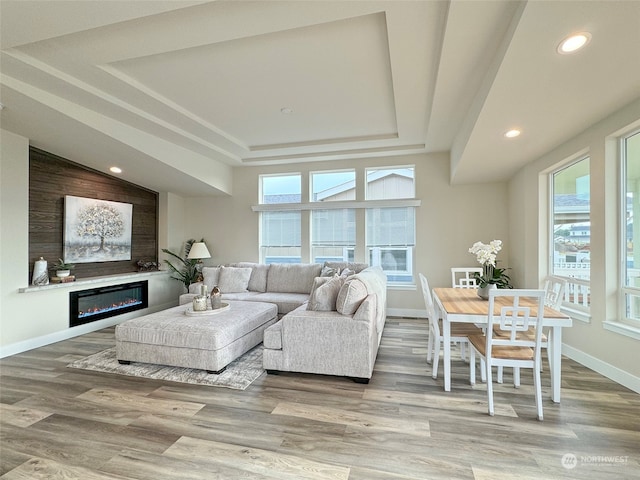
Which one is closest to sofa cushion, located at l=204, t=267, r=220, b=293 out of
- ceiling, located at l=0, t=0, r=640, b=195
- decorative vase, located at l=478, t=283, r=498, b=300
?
ceiling, located at l=0, t=0, r=640, b=195

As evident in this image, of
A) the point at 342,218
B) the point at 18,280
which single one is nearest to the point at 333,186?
the point at 342,218

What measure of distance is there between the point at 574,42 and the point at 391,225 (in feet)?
12.8

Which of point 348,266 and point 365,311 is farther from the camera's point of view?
point 348,266

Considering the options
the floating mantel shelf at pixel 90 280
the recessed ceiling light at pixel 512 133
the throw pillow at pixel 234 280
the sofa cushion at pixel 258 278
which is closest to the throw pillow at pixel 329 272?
the sofa cushion at pixel 258 278

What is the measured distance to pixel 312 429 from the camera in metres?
2.20

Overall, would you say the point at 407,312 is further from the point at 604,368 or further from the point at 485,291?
the point at 604,368

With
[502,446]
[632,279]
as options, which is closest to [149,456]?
[502,446]

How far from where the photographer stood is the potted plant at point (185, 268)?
6.10 meters

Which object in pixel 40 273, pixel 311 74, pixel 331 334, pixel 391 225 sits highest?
pixel 311 74

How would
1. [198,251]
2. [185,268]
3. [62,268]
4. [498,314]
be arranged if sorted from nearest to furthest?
[498,314]
[62,268]
[198,251]
[185,268]

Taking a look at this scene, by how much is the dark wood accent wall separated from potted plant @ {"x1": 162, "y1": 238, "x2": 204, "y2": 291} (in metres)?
0.49

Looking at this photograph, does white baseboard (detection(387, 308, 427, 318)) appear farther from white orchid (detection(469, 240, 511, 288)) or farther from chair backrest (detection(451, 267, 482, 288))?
white orchid (detection(469, 240, 511, 288))

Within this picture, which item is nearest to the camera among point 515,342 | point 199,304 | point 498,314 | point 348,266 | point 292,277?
point 515,342

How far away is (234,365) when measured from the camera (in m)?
3.31
